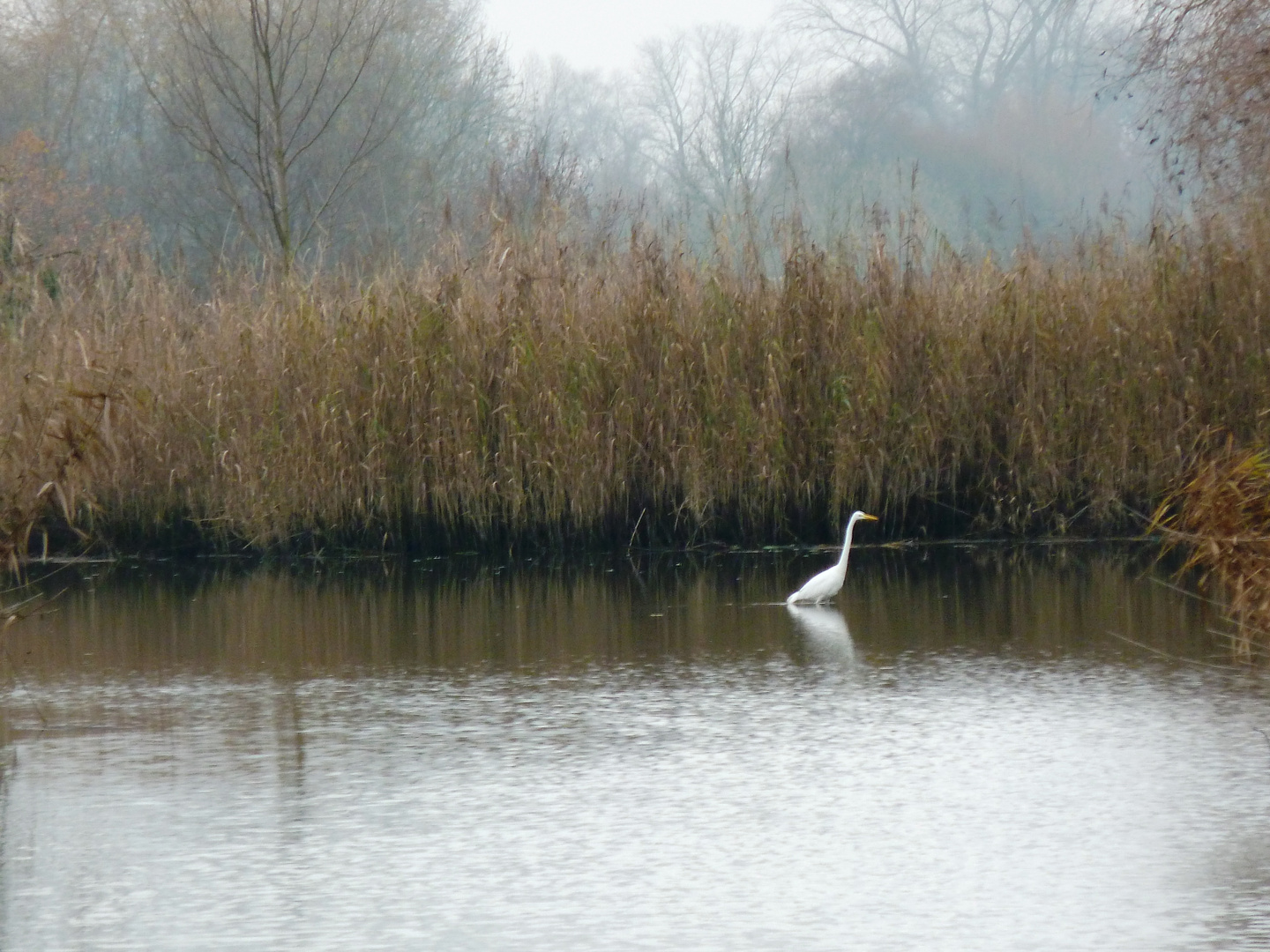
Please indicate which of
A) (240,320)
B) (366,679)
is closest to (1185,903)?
(366,679)

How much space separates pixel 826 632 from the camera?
24.5 feet

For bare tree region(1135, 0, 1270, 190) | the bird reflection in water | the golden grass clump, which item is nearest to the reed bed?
bare tree region(1135, 0, 1270, 190)

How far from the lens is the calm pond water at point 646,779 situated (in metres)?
3.64

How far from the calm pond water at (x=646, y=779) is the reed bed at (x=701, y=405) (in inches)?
93.2

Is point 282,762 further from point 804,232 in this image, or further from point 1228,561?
point 804,232

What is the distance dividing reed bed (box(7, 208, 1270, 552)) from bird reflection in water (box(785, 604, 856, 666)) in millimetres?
2607

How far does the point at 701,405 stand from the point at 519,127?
86.0ft

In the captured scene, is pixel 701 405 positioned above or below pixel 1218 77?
below

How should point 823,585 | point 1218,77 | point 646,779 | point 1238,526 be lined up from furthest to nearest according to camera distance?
point 1218,77, point 823,585, point 1238,526, point 646,779

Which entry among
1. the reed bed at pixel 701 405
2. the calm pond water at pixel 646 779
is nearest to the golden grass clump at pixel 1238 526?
the calm pond water at pixel 646 779

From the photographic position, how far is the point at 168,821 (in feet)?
14.8

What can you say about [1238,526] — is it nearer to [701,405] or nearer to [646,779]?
[646,779]

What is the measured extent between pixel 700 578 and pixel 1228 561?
15.7 ft

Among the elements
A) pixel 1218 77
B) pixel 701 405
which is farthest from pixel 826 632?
pixel 1218 77
